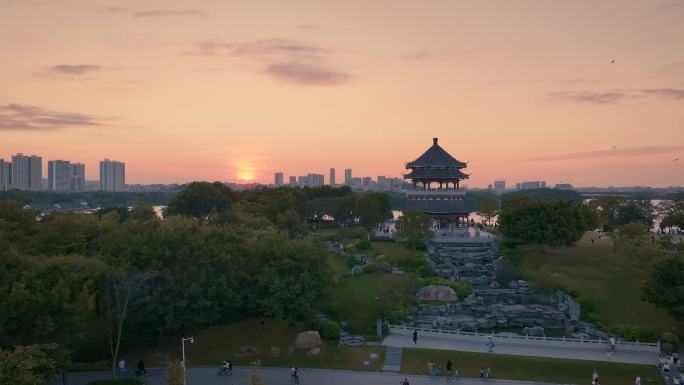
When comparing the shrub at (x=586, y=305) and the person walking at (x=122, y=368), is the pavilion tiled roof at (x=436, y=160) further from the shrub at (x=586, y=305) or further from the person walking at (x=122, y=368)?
the person walking at (x=122, y=368)

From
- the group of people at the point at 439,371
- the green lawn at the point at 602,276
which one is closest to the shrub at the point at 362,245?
the green lawn at the point at 602,276

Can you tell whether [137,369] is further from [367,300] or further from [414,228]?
[414,228]

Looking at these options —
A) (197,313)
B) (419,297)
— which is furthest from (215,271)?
(419,297)

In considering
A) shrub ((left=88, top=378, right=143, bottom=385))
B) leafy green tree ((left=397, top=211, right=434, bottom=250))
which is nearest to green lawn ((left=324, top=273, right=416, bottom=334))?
leafy green tree ((left=397, top=211, right=434, bottom=250))

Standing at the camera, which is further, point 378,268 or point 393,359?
point 378,268

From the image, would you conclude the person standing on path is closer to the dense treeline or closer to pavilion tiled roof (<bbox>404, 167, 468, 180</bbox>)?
the dense treeline

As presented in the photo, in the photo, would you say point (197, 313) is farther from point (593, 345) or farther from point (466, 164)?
point (466, 164)

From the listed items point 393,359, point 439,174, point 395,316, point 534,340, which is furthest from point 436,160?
point 393,359
